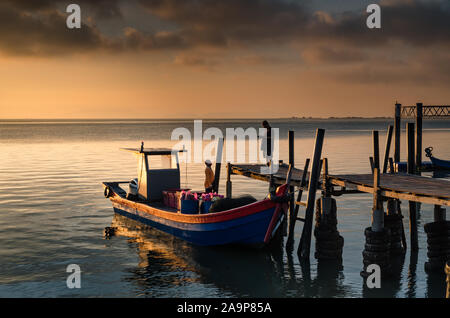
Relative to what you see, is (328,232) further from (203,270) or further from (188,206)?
(188,206)

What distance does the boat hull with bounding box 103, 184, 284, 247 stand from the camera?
54.1 ft

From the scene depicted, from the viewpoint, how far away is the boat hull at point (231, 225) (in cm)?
1650

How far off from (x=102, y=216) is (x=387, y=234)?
1456cm

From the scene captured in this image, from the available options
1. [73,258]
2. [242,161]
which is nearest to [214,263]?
[73,258]

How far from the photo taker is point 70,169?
44188mm

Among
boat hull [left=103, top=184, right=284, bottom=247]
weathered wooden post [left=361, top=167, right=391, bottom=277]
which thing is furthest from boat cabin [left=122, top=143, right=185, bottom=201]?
weathered wooden post [left=361, top=167, right=391, bottom=277]

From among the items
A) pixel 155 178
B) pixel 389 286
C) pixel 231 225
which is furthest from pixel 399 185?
pixel 155 178

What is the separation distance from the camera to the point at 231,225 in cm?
1694

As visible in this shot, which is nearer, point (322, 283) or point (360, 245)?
point (322, 283)

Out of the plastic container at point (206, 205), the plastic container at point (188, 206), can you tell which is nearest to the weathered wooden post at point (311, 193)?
the plastic container at point (206, 205)

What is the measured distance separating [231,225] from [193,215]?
5.24ft

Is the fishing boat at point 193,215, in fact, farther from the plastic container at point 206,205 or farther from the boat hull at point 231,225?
the plastic container at point 206,205
